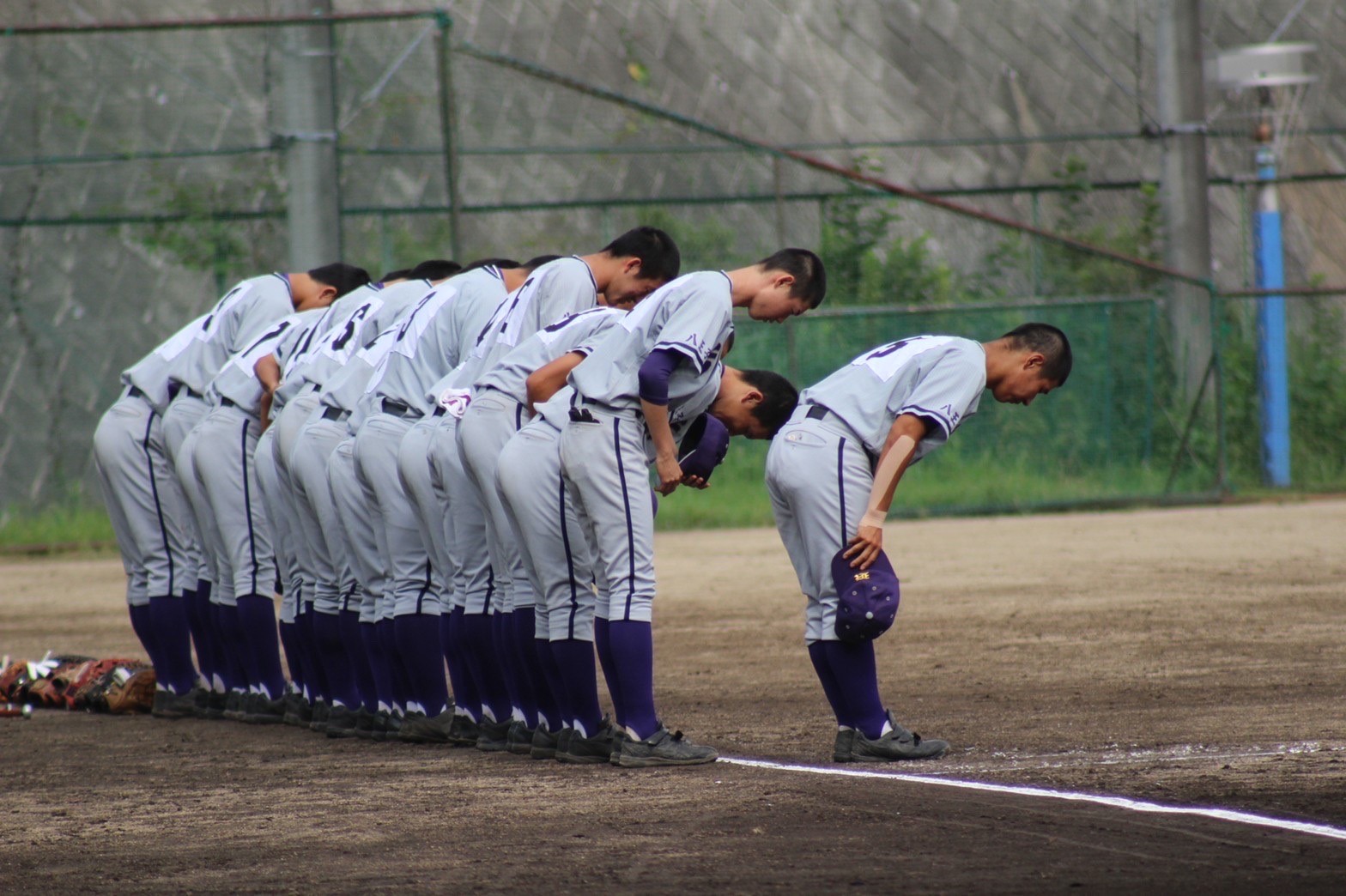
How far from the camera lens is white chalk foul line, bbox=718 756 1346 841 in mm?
4691

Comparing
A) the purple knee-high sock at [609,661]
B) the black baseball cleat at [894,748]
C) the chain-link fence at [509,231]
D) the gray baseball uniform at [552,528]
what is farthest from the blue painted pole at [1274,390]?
the purple knee-high sock at [609,661]

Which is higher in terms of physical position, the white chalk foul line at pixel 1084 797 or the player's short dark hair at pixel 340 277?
the player's short dark hair at pixel 340 277

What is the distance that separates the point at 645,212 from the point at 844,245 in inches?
78.4

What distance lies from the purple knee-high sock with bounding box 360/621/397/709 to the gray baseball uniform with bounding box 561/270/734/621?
154cm

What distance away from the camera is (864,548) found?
234 inches

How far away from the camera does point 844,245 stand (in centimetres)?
1689

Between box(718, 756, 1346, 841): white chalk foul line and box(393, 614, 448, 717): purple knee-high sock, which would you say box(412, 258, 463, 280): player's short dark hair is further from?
box(718, 756, 1346, 841): white chalk foul line

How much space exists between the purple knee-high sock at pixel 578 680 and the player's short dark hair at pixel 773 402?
1.06m

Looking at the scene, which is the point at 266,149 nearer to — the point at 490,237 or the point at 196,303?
the point at 196,303

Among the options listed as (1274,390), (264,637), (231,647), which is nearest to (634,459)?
(264,637)

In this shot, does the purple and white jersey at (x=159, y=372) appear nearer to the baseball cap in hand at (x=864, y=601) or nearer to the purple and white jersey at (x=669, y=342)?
the purple and white jersey at (x=669, y=342)

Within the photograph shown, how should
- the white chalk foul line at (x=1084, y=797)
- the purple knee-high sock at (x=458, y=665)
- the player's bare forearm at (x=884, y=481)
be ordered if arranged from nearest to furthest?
the white chalk foul line at (x=1084, y=797), the player's bare forearm at (x=884, y=481), the purple knee-high sock at (x=458, y=665)

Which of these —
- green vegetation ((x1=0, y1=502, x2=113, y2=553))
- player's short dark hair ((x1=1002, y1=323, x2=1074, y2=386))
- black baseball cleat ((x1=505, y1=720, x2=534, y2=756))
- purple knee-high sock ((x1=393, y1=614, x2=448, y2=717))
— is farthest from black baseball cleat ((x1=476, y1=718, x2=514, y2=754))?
green vegetation ((x1=0, y1=502, x2=113, y2=553))

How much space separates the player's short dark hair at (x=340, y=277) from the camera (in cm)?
892
